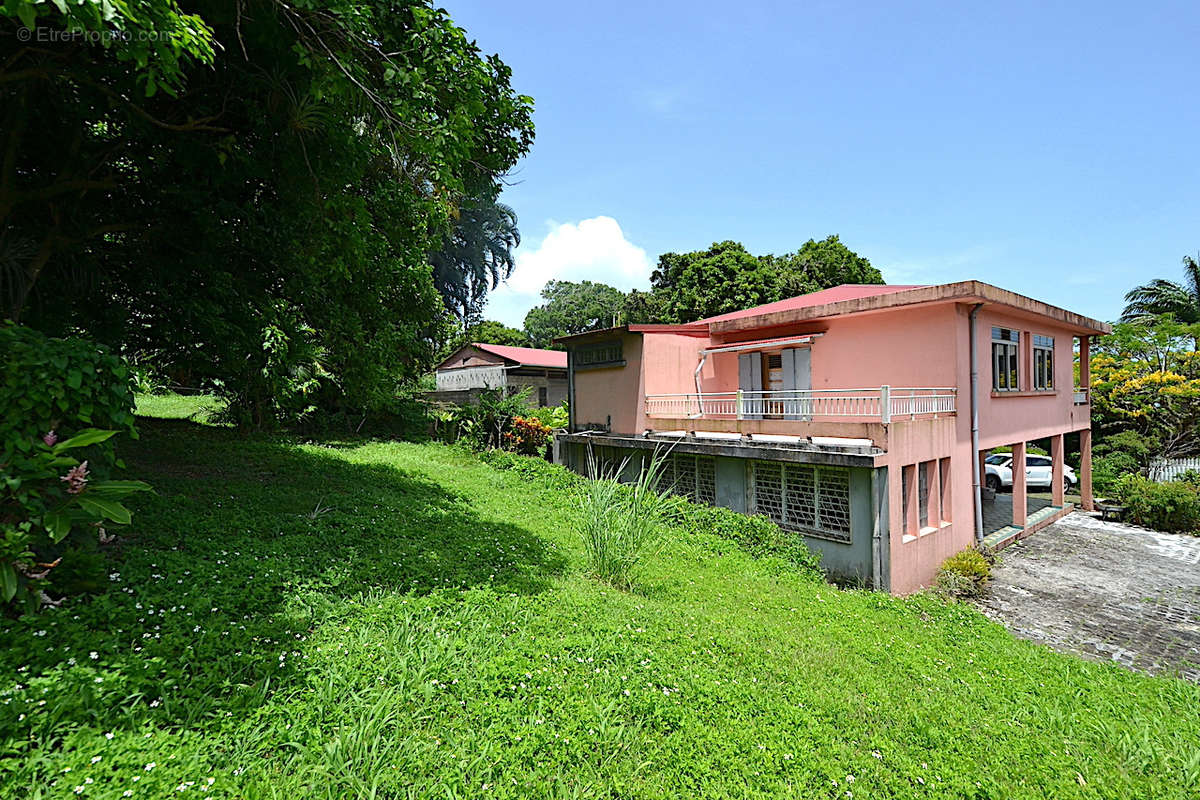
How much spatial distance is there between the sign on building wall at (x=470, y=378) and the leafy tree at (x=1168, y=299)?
28.8 m

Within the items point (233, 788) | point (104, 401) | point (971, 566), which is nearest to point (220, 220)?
point (104, 401)

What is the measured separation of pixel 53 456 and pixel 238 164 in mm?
4012

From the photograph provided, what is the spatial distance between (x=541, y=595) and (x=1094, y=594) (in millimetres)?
9776

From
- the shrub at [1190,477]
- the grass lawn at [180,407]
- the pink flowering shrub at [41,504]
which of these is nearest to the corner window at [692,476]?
the pink flowering shrub at [41,504]

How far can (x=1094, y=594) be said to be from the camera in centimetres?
916

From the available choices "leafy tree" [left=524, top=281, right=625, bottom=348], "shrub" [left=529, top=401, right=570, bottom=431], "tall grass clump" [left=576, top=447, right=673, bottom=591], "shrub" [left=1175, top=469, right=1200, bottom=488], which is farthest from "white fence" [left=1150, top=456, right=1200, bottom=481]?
"leafy tree" [left=524, top=281, right=625, bottom=348]

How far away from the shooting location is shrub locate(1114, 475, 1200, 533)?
13.2 m

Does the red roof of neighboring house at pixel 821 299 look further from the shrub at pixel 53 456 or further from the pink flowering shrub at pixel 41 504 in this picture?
the pink flowering shrub at pixel 41 504

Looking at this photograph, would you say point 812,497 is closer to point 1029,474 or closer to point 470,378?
point 1029,474

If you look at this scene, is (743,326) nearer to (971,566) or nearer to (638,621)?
(971,566)

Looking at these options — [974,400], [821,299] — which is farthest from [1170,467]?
[821,299]

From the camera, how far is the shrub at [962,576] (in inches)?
363

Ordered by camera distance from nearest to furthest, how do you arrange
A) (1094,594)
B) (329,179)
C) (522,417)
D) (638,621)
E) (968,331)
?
(638,621) < (329,179) < (1094,594) < (968,331) < (522,417)

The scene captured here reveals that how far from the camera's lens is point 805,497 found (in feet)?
31.7
